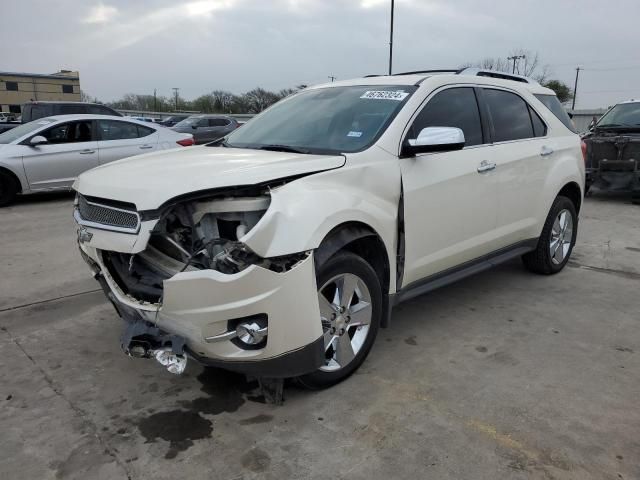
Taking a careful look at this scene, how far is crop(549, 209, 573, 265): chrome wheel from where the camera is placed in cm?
523

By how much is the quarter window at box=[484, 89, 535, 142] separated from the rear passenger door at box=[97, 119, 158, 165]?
283 inches

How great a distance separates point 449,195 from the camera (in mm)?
3746

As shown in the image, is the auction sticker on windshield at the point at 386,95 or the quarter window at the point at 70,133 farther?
the quarter window at the point at 70,133

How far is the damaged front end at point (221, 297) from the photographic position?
8.36 ft

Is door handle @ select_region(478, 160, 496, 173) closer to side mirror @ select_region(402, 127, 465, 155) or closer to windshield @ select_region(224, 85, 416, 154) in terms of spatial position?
side mirror @ select_region(402, 127, 465, 155)

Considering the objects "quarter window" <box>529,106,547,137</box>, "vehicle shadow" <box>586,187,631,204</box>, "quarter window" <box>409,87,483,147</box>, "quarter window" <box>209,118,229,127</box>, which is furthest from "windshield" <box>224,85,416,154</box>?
"quarter window" <box>209,118,229,127</box>

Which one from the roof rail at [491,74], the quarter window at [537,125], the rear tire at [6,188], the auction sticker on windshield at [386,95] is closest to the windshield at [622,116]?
the roof rail at [491,74]

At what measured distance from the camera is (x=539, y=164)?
4730 millimetres

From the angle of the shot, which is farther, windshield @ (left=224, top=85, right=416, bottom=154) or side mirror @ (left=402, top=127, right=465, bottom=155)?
windshield @ (left=224, top=85, right=416, bottom=154)

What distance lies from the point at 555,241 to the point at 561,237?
112 millimetres

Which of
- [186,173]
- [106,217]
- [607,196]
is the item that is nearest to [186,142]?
[106,217]

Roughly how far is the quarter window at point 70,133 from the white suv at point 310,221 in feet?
20.6

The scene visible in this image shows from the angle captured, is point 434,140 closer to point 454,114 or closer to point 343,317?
point 454,114

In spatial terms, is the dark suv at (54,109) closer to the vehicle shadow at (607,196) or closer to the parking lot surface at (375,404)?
the parking lot surface at (375,404)
